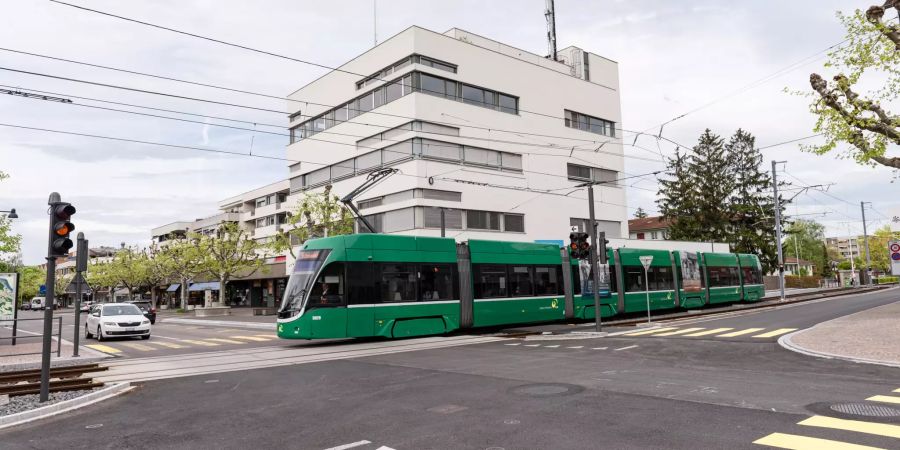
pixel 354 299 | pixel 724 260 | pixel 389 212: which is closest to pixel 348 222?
pixel 389 212

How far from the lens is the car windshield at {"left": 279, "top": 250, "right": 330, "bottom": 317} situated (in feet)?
54.6

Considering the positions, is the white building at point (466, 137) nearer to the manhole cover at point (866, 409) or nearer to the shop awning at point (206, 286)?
the shop awning at point (206, 286)

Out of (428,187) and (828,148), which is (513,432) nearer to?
(828,148)

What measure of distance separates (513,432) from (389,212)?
32152 millimetres

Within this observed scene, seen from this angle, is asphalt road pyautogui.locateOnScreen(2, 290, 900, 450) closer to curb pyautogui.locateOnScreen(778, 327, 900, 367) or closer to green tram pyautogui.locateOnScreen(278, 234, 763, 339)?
curb pyautogui.locateOnScreen(778, 327, 900, 367)

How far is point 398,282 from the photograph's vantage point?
59.7 feet

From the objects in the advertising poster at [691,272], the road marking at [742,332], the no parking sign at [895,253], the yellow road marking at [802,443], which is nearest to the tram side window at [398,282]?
the road marking at [742,332]

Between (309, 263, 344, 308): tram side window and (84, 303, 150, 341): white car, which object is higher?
(309, 263, 344, 308): tram side window

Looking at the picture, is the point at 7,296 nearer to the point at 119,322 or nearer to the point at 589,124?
the point at 119,322

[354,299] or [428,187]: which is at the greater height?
[428,187]

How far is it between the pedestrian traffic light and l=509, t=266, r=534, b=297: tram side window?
15.0 meters

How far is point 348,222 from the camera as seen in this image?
121ft

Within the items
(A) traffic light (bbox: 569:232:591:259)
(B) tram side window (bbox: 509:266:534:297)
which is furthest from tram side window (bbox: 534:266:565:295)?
(A) traffic light (bbox: 569:232:591:259)

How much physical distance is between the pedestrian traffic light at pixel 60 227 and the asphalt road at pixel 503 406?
8.67 feet
